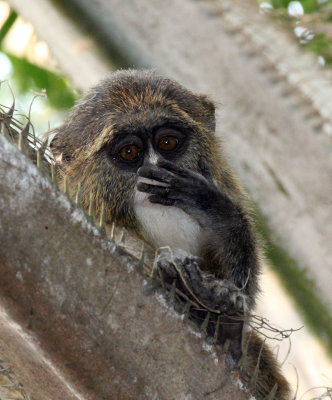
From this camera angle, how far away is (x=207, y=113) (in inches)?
156

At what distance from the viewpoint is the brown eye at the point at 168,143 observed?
3.42 m

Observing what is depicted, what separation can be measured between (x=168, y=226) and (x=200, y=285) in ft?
2.35

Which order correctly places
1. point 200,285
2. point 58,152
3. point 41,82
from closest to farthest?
1. point 200,285
2. point 58,152
3. point 41,82

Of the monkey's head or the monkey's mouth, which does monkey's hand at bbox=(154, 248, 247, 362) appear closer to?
the monkey's mouth

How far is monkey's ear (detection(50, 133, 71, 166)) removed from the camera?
3.67 m

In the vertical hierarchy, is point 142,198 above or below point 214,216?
below

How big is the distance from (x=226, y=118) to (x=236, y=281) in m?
1.41

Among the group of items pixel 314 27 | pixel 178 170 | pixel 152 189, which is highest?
pixel 314 27

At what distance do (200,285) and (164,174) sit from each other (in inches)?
26.6

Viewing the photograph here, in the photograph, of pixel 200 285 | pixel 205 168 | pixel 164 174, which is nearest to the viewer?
pixel 200 285

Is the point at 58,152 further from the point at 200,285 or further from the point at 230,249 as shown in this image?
the point at 200,285

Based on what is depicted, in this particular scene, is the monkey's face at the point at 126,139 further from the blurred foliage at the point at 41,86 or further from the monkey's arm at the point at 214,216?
the blurred foliage at the point at 41,86

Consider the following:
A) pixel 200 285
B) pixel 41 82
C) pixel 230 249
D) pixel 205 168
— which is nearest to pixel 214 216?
pixel 230 249

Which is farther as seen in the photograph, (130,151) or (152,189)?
(130,151)
